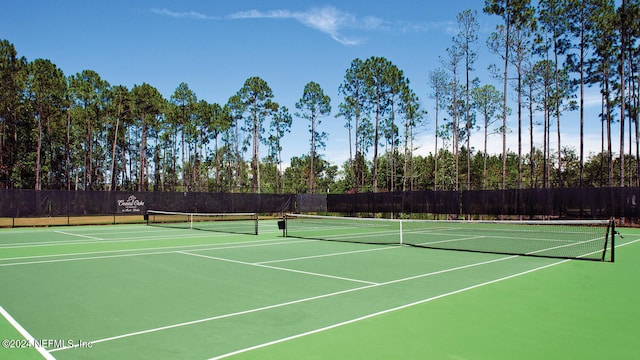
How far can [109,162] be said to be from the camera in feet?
212

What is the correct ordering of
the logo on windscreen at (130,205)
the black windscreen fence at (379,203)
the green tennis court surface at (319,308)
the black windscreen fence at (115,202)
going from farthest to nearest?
the logo on windscreen at (130,205) → the black windscreen fence at (115,202) → the black windscreen fence at (379,203) → the green tennis court surface at (319,308)

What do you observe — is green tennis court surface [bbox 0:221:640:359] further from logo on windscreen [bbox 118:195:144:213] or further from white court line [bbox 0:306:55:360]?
logo on windscreen [bbox 118:195:144:213]

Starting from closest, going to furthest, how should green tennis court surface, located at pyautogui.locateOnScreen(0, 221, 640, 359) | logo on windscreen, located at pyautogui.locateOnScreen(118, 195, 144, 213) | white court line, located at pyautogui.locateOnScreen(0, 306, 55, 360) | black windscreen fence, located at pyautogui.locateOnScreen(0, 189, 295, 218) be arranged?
white court line, located at pyautogui.locateOnScreen(0, 306, 55, 360) → green tennis court surface, located at pyautogui.locateOnScreen(0, 221, 640, 359) → black windscreen fence, located at pyautogui.locateOnScreen(0, 189, 295, 218) → logo on windscreen, located at pyautogui.locateOnScreen(118, 195, 144, 213)

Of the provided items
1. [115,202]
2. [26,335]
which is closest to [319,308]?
[26,335]

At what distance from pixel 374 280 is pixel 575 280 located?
3.41m

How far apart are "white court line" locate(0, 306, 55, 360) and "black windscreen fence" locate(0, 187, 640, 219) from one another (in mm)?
20779

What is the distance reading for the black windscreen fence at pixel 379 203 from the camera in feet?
73.1

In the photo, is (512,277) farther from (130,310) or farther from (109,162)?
(109,162)

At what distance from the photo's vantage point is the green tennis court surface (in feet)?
13.6

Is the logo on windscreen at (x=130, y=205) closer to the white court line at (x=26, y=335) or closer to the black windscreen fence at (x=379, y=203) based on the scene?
the black windscreen fence at (x=379, y=203)

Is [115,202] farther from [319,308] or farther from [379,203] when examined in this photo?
[319,308]

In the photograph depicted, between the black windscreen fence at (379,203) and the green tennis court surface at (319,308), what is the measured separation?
13284 millimetres

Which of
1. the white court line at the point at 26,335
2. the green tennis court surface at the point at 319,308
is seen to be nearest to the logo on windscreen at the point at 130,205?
the green tennis court surface at the point at 319,308

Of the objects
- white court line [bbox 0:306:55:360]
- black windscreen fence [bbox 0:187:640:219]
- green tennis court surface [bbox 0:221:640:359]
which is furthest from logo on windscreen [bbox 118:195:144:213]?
white court line [bbox 0:306:55:360]
